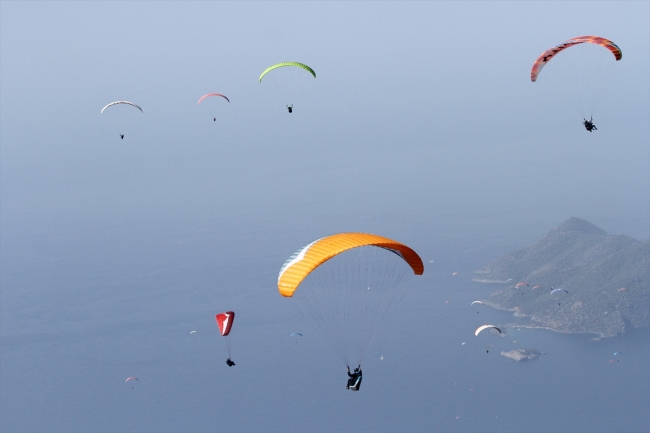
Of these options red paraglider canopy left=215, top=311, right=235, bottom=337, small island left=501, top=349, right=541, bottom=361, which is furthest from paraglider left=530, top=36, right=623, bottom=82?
small island left=501, top=349, right=541, bottom=361

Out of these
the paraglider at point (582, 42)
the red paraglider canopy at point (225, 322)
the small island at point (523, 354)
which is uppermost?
the small island at point (523, 354)

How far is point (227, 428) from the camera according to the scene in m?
175

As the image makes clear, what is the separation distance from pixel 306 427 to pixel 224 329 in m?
124

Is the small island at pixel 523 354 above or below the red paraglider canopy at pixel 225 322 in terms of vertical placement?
above

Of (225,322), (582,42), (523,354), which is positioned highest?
(523,354)

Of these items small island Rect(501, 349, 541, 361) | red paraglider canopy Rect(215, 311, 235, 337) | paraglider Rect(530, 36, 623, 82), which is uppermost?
small island Rect(501, 349, 541, 361)

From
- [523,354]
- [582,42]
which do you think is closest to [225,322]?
[582,42]

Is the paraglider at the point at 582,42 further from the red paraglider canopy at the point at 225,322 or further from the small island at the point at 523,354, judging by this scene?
the small island at the point at 523,354

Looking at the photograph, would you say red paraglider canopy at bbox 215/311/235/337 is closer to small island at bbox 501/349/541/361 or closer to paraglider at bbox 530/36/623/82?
paraglider at bbox 530/36/623/82

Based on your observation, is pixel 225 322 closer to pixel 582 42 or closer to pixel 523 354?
pixel 582 42

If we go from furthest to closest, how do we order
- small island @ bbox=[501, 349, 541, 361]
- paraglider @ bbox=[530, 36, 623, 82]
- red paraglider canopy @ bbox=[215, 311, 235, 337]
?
small island @ bbox=[501, 349, 541, 361]
red paraglider canopy @ bbox=[215, 311, 235, 337]
paraglider @ bbox=[530, 36, 623, 82]

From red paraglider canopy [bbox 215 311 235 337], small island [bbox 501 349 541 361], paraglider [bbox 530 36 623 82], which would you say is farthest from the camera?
small island [bbox 501 349 541 361]

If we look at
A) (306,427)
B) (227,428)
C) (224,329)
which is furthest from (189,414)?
(224,329)

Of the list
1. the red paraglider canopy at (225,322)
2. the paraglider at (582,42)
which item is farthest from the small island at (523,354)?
the paraglider at (582,42)
